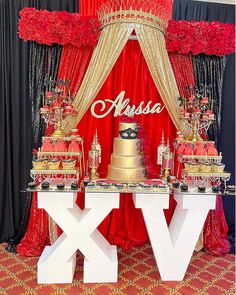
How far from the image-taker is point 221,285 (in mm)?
2225

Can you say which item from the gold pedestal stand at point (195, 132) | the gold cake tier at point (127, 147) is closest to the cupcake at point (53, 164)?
the gold cake tier at point (127, 147)

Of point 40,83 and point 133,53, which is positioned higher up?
point 133,53

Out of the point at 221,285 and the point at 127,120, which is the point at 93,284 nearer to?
the point at 221,285

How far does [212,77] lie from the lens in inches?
114

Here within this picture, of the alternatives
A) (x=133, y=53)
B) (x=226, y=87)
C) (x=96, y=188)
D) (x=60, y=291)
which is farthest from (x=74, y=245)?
(x=226, y=87)

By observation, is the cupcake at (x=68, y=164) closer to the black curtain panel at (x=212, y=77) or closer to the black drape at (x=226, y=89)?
the black curtain panel at (x=212, y=77)

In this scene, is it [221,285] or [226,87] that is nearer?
[221,285]

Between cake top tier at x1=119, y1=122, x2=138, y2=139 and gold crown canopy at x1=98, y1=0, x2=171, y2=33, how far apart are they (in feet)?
2.88

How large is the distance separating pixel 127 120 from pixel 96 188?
808mm

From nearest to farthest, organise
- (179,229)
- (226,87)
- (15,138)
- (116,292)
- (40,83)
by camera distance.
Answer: (116,292) → (179,229) → (40,83) → (15,138) → (226,87)

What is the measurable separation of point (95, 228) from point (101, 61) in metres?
1.40

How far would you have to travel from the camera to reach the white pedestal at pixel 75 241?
217 cm

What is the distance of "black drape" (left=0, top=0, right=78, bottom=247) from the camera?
2.86 m

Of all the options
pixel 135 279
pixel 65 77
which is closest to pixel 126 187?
pixel 135 279
